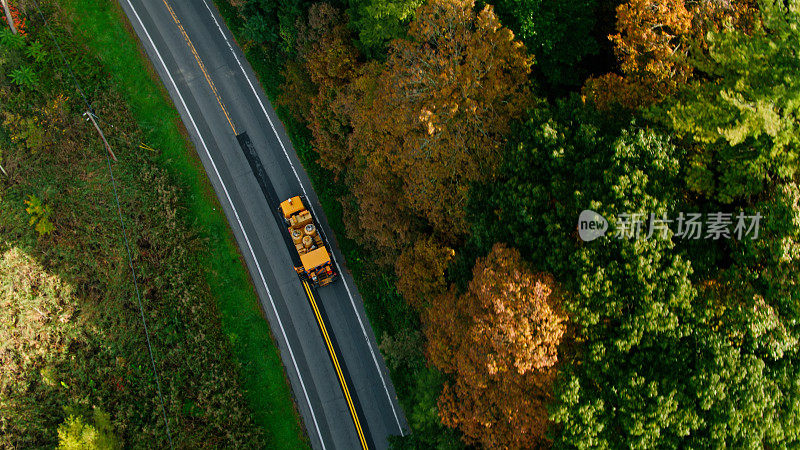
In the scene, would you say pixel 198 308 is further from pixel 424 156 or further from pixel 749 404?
pixel 749 404

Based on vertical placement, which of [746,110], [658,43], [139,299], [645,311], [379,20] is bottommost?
[645,311]

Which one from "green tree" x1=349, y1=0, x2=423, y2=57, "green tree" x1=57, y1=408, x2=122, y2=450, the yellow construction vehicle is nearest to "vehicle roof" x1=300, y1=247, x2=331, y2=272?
the yellow construction vehicle

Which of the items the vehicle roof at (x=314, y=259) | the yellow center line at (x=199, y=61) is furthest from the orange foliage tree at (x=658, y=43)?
the yellow center line at (x=199, y=61)

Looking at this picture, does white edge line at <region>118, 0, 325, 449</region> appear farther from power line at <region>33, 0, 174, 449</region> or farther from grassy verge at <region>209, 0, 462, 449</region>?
power line at <region>33, 0, 174, 449</region>

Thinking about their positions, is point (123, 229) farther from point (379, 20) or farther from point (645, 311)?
point (645, 311)

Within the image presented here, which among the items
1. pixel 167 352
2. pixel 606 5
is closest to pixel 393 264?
pixel 167 352

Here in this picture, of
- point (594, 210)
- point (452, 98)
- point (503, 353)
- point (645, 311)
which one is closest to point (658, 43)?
point (594, 210)

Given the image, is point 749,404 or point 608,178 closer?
point 749,404
